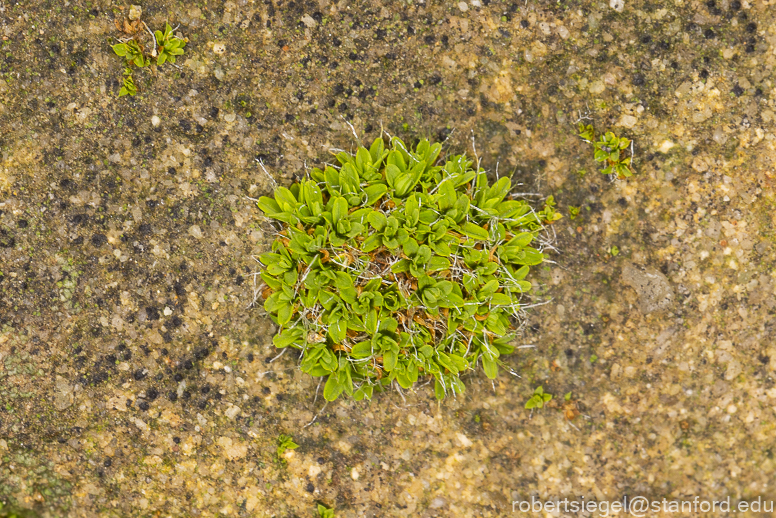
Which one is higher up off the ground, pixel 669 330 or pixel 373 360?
pixel 669 330

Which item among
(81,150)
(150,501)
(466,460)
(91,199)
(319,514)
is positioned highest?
(81,150)

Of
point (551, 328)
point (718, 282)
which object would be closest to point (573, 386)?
point (551, 328)

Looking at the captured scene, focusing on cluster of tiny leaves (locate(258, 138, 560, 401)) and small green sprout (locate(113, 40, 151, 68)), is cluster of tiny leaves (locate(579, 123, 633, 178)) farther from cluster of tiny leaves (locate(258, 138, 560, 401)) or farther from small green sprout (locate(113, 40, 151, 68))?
small green sprout (locate(113, 40, 151, 68))

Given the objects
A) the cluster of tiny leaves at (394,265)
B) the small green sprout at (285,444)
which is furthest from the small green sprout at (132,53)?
the small green sprout at (285,444)

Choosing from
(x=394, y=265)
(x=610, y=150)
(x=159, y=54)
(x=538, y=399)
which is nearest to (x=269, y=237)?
(x=394, y=265)

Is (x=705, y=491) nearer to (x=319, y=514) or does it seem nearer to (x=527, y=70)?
(x=319, y=514)

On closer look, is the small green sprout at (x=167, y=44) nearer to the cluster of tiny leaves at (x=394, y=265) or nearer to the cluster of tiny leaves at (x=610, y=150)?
the cluster of tiny leaves at (x=394, y=265)

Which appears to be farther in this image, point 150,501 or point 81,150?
point 150,501
